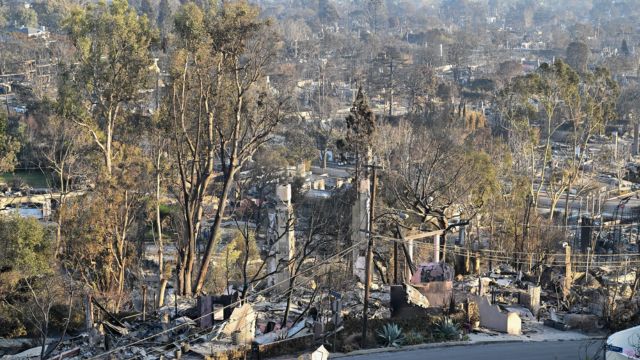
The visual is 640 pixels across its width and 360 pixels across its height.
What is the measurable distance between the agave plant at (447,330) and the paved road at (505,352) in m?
0.28

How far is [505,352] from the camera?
10508mm

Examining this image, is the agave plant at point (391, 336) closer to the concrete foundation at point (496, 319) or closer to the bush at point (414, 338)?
the bush at point (414, 338)

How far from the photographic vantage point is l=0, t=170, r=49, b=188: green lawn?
27953mm

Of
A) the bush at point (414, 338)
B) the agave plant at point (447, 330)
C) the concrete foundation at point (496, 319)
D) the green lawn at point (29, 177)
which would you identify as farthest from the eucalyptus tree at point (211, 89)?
the green lawn at point (29, 177)

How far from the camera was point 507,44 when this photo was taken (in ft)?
263

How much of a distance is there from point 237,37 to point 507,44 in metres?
70.3

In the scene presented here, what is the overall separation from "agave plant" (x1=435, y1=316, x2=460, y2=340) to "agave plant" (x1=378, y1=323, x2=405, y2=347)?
1.69 feet

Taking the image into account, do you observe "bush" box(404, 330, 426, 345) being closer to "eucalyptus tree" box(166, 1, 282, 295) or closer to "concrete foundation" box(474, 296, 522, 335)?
"concrete foundation" box(474, 296, 522, 335)

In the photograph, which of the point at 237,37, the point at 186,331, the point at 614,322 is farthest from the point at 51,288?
the point at 614,322

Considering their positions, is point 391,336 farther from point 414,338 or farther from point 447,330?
point 447,330

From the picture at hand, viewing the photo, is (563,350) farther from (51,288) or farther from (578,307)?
(51,288)

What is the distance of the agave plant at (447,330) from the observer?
1088cm

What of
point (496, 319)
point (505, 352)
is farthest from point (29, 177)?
point (505, 352)

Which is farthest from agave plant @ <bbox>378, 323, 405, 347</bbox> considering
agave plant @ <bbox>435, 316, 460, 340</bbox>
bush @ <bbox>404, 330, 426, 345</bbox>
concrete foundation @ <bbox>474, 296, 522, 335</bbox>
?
concrete foundation @ <bbox>474, 296, 522, 335</bbox>
